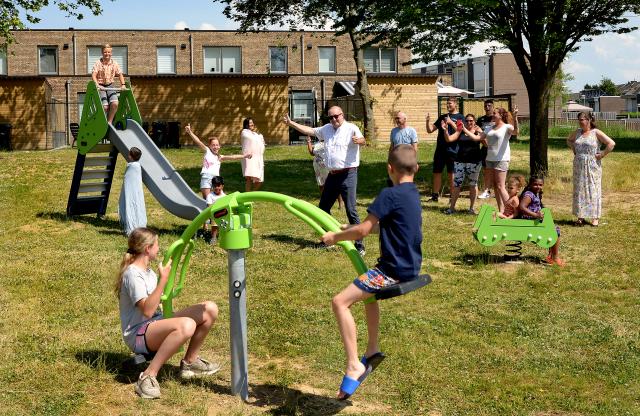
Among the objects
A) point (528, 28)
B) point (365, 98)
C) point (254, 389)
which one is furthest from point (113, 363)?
point (365, 98)

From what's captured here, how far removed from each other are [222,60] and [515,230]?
39.6 m

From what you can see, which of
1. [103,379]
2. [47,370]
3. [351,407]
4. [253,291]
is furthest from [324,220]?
[253,291]

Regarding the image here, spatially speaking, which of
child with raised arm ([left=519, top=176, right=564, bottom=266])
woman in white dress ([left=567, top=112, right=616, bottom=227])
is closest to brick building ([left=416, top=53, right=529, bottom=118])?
woman in white dress ([left=567, top=112, right=616, bottom=227])

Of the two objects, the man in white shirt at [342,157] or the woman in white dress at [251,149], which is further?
the woman in white dress at [251,149]

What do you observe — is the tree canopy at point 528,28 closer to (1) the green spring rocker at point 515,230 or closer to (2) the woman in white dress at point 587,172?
(2) the woman in white dress at point 587,172

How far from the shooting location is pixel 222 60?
158ft

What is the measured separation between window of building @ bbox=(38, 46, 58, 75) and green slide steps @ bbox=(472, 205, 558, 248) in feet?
134

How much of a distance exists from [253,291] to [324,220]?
3803 millimetres

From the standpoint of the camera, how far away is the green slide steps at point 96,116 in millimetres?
14266

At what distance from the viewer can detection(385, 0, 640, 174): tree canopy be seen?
18.1 m

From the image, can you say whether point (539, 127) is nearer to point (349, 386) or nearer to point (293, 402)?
point (293, 402)

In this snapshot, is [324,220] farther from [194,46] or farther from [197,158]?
[194,46]

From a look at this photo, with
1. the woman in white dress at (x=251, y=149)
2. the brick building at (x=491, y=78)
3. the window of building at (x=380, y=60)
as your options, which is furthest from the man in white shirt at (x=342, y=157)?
the brick building at (x=491, y=78)

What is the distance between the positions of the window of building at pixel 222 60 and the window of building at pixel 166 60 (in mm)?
1928
